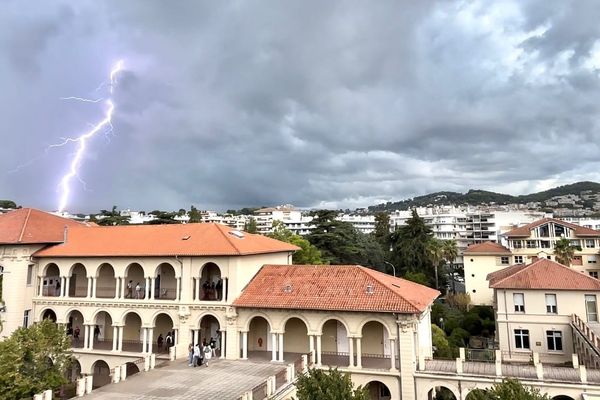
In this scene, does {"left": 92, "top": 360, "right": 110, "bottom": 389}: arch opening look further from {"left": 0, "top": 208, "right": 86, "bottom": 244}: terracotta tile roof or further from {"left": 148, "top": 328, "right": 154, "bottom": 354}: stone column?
{"left": 0, "top": 208, "right": 86, "bottom": 244}: terracotta tile roof

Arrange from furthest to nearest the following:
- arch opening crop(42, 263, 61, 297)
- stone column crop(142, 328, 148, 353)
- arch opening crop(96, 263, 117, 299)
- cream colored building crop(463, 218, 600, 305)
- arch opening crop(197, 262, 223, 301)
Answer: cream colored building crop(463, 218, 600, 305) → arch opening crop(96, 263, 117, 299) → arch opening crop(42, 263, 61, 297) → stone column crop(142, 328, 148, 353) → arch opening crop(197, 262, 223, 301)

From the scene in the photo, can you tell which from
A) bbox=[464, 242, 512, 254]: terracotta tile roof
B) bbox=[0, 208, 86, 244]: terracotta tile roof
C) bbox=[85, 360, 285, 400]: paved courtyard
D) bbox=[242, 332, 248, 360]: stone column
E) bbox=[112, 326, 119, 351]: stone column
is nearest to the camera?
bbox=[85, 360, 285, 400]: paved courtyard

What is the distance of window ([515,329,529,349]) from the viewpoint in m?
35.9

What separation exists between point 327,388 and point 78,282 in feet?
87.6

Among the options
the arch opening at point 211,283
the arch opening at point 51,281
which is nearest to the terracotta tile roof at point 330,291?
the arch opening at point 211,283

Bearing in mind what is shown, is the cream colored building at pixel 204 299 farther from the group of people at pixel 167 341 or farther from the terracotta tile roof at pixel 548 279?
the terracotta tile roof at pixel 548 279

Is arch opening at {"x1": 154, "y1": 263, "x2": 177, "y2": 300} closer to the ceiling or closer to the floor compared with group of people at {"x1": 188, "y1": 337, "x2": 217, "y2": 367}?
closer to the ceiling

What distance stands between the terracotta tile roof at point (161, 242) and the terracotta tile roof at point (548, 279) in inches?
739

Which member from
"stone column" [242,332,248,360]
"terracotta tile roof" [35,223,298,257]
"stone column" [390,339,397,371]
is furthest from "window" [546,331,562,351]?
"stone column" [242,332,248,360]

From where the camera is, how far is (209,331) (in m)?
30.1

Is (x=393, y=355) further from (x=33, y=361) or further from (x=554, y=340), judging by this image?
(x=554, y=340)

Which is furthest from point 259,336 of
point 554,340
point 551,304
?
point 554,340

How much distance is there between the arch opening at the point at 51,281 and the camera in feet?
109

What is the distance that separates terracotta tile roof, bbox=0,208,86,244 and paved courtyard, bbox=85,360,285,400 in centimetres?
1562
